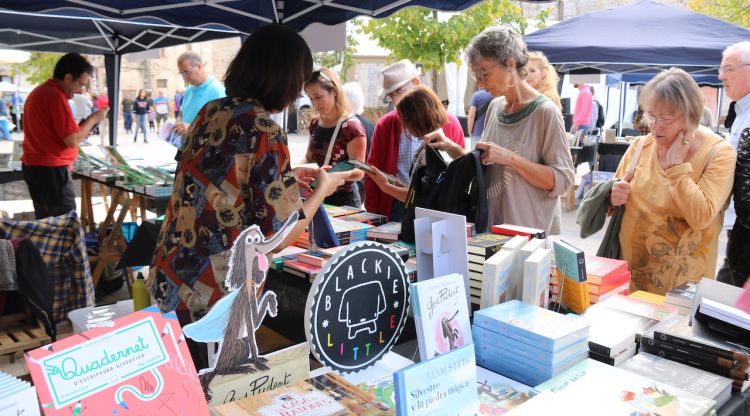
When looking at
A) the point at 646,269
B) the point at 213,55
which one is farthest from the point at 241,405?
the point at 213,55

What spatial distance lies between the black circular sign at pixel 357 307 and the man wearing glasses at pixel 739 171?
163cm

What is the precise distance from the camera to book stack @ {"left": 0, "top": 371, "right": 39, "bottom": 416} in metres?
0.73

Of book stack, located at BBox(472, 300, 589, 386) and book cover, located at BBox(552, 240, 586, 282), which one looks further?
book cover, located at BBox(552, 240, 586, 282)

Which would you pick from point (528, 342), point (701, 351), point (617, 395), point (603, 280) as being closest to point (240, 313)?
point (528, 342)

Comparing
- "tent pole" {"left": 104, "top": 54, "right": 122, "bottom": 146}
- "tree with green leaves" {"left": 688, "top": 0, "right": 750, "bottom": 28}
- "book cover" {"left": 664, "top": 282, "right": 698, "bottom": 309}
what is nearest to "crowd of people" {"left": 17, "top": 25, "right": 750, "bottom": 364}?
"book cover" {"left": 664, "top": 282, "right": 698, "bottom": 309}

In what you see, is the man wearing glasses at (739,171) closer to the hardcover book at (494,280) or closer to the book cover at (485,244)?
the book cover at (485,244)

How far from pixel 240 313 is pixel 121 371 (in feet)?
0.86

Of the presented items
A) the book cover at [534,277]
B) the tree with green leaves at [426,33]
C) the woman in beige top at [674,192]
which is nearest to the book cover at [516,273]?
the book cover at [534,277]

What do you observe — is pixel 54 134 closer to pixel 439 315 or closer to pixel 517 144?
pixel 517 144

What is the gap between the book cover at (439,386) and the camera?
3.04ft

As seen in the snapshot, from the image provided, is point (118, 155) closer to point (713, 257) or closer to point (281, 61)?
point (281, 61)

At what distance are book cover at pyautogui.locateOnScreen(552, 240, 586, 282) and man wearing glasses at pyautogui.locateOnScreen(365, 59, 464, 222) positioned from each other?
1209mm

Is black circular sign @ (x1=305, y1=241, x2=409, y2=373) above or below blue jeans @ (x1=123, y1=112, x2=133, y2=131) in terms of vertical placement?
below

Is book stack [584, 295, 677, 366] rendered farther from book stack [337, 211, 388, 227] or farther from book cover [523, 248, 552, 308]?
book stack [337, 211, 388, 227]
